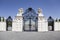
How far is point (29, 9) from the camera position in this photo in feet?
73.3

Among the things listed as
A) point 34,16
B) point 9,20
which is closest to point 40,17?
point 34,16

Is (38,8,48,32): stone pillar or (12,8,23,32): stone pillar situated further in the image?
(38,8,48,32): stone pillar

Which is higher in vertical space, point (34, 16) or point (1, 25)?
point (34, 16)

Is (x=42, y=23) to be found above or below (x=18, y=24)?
above

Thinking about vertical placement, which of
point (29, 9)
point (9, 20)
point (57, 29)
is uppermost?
point (29, 9)

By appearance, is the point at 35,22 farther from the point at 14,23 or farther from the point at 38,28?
the point at 14,23

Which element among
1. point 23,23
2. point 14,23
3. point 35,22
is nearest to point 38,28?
point 35,22

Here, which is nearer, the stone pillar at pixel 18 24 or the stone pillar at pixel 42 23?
the stone pillar at pixel 18 24

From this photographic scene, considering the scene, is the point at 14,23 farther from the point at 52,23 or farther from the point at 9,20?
the point at 52,23

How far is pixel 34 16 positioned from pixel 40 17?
3.72 ft

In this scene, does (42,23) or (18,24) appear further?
(42,23)

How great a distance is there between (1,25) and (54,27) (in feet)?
32.8

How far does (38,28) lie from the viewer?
22281 mm

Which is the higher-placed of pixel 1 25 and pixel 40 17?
pixel 40 17
